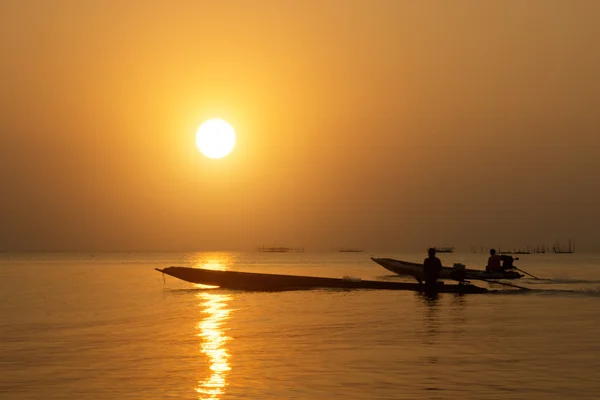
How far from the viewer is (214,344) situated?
21.4m

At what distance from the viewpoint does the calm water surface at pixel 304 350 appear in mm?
A: 14758

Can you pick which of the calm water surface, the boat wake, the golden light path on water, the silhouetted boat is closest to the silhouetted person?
the calm water surface

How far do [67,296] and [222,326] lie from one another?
840 inches

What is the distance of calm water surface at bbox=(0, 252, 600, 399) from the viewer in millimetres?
14758

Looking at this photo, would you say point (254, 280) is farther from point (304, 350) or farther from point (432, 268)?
point (304, 350)

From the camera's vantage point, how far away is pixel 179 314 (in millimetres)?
31547

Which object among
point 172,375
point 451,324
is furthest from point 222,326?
point 172,375

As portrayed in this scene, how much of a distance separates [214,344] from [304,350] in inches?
109

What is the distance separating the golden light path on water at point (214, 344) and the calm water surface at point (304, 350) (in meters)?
0.04

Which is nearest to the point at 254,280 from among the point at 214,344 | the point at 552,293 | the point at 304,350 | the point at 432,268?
the point at 432,268

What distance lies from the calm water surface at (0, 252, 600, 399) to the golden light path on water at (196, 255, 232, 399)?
0.04 metres

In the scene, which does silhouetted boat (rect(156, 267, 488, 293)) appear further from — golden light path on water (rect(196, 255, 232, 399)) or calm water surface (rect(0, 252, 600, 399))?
calm water surface (rect(0, 252, 600, 399))

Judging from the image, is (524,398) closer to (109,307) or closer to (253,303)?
(253,303)

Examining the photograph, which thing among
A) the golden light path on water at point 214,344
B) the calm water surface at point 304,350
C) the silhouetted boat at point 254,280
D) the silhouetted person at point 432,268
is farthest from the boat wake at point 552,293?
the golden light path on water at point 214,344
